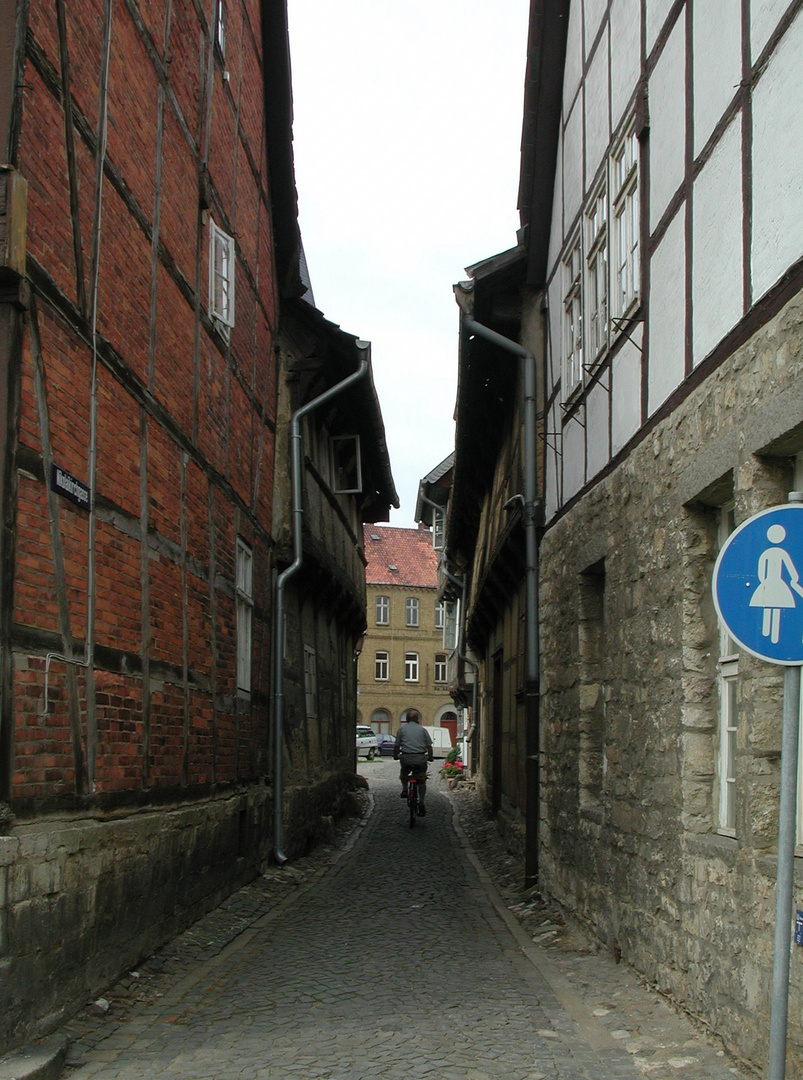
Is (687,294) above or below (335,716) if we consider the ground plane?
above

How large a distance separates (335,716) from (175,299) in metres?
11.5

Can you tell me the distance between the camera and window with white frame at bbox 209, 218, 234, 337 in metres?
10.4

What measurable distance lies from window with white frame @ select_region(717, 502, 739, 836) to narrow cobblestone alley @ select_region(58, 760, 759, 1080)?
107 centimetres

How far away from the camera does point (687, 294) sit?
665 centimetres

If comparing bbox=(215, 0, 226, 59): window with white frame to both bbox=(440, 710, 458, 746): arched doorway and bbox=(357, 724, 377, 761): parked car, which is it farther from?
bbox=(440, 710, 458, 746): arched doorway

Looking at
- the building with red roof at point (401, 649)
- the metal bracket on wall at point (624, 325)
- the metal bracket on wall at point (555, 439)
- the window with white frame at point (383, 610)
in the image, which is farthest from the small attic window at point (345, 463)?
the window with white frame at point (383, 610)

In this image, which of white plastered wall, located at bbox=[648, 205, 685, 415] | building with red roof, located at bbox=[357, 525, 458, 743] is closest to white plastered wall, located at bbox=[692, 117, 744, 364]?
white plastered wall, located at bbox=[648, 205, 685, 415]

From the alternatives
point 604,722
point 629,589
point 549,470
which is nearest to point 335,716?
point 549,470

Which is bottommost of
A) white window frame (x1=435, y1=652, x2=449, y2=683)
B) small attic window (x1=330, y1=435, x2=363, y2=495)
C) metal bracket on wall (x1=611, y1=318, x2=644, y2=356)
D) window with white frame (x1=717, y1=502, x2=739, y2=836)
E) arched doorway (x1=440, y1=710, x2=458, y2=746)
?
arched doorway (x1=440, y1=710, x2=458, y2=746)

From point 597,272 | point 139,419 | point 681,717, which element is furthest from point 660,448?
point 139,419

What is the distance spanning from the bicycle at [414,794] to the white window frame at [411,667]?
4965 cm

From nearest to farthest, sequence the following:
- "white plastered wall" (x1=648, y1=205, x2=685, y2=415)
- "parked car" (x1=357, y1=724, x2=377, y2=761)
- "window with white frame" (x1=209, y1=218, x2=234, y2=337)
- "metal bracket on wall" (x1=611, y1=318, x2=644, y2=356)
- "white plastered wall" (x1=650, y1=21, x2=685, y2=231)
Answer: "white plastered wall" (x1=648, y1=205, x2=685, y2=415)
"white plastered wall" (x1=650, y1=21, x2=685, y2=231)
"metal bracket on wall" (x1=611, y1=318, x2=644, y2=356)
"window with white frame" (x1=209, y1=218, x2=234, y2=337)
"parked car" (x1=357, y1=724, x2=377, y2=761)

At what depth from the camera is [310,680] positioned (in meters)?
16.4

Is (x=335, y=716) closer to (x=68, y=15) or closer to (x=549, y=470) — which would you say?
(x=549, y=470)
